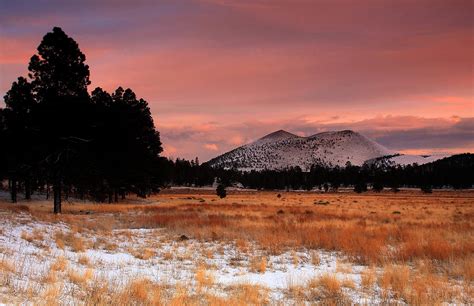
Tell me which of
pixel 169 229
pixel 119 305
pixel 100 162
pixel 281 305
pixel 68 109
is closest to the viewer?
pixel 119 305

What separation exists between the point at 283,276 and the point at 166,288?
3301 mm

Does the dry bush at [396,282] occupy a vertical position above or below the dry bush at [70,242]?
below

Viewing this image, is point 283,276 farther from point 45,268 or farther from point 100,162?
point 100,162

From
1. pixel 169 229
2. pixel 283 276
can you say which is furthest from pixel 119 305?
pixel 169 229

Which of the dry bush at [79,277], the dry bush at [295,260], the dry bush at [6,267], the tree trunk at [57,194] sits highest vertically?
the tree trunk at [57,194]

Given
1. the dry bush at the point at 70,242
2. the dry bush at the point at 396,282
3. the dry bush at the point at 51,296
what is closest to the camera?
the dry bush at the point at 51,296

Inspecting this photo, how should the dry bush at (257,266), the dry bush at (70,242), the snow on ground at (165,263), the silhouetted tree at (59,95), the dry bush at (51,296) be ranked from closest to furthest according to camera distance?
the dry bush at (51,296) → the snow on ground at (165,263) → the dry bush at (257,266) → the dry bush at (70,242) → the silhouetted tree at (59,95)

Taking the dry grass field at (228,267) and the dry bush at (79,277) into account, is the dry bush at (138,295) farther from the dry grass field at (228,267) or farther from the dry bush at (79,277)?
the dry bush at (79,277)

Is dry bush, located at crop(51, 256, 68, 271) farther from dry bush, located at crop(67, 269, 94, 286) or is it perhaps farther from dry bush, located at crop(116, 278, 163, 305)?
dry bush, located at crop(116, 278, 163, 305)

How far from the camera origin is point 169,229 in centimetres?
2058

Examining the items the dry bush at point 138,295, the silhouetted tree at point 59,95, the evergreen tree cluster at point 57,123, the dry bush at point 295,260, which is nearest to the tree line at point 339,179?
the evergreen tree cluster at point 57,123

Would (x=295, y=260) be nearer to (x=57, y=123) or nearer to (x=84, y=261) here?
(x=84, y=261)

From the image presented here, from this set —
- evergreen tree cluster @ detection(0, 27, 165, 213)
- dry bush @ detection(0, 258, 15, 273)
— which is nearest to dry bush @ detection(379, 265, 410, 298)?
dry bush @ detection(0, 258, 15, 273)

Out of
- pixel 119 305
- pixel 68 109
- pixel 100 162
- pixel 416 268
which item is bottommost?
pixel 416 268
